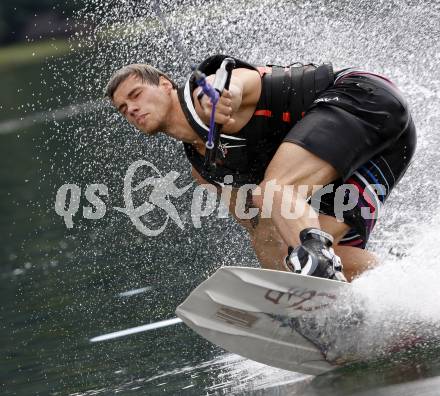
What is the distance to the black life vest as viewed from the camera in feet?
18.0

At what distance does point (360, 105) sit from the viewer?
5.37 meters

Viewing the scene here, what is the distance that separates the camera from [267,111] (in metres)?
5.52

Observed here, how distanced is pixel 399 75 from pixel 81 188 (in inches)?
230

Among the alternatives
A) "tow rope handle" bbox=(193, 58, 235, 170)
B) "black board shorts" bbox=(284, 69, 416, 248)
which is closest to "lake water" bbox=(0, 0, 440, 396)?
"black board shorts" bbox=(284, 69, 416, 248)

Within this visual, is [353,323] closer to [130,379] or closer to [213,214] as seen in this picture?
[130,379]

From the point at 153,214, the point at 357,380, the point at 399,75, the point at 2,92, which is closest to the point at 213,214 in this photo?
the point at 153,214

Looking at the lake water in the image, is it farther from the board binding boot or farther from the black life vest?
the black life vest

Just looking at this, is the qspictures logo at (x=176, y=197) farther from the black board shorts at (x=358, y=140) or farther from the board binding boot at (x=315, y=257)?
the board binding boot at (x=315, y=257)

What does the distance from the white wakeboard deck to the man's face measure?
1.08 metres

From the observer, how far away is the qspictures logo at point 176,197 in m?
5.11

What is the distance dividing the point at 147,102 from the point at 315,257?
4.14ft

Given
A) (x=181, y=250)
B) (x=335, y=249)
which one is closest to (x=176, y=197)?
(x=181, y=250)

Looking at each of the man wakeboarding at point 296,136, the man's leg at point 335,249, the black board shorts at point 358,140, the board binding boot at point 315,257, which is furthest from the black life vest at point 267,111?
the board binding boot at point 315,257

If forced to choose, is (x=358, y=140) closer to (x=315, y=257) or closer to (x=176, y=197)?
(x=315, y=257)
